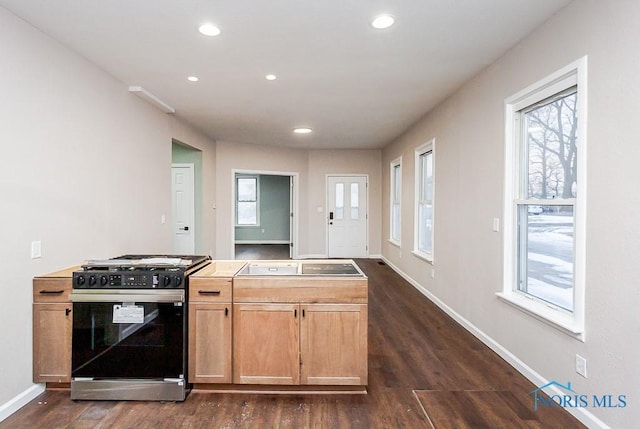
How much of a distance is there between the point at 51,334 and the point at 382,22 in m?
3.13

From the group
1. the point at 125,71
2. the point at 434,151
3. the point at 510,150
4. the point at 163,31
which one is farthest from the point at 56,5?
the point at 434,151

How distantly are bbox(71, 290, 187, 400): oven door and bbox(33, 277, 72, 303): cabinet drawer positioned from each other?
96mm

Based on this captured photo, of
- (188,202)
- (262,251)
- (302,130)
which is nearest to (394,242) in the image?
(302,130)

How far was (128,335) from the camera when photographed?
2.44m

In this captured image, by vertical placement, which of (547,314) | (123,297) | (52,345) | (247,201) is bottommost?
(52,345)

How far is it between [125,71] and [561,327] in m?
4.04

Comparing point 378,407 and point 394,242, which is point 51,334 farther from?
point 394,242

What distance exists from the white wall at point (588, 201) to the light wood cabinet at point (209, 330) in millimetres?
2205

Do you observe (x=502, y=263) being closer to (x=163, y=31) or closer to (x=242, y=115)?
(x=163, y=31)

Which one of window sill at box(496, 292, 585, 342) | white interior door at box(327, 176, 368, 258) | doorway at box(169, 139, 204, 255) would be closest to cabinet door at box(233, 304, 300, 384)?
window sill at box(496, 292, 585, 342)

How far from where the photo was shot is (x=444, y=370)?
2865 mm

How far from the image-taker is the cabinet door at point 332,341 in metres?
2.47

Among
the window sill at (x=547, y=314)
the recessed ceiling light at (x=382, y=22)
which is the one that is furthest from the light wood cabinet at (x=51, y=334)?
the window sill at (x=547, y=314)

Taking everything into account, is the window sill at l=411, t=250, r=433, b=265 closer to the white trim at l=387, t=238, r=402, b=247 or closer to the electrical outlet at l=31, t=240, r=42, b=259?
the white trim at l=387, t=238, r=402, b=247
